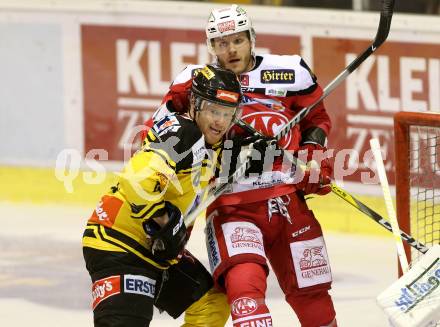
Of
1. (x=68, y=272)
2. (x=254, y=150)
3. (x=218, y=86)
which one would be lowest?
(x=68, y=272)

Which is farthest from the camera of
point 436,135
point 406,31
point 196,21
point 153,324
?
point 196,21

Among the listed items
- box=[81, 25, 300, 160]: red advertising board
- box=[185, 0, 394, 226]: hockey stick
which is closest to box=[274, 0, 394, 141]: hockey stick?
box=[185, 0, 394, 226]: hockey stick

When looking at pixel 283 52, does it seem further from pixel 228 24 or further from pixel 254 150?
pixel 254 150

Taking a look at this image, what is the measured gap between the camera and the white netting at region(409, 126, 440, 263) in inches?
198

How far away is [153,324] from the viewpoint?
5414 millimetres

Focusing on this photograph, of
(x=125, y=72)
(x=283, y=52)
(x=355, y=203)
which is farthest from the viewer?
(x=125, y=72)

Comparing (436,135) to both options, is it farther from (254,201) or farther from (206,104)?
(206,104)

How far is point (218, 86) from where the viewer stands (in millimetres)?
4223

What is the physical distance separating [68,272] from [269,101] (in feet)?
6.32

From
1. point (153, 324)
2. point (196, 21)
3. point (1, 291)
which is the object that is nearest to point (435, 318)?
point (153, 324)

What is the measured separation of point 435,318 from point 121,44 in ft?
11.6

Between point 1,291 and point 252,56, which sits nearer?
point 252,56

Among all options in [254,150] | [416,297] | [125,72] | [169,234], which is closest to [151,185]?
[169,234]

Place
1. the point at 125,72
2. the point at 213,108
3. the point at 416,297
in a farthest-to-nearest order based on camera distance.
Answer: the point at 125,72
the point at 416,297
the point at 213,108
